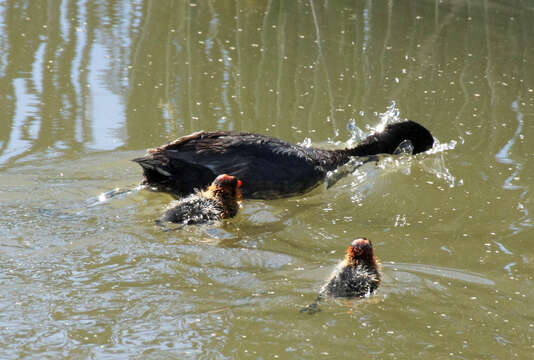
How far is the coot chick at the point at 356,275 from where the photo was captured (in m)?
4.48

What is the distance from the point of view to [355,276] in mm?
4523

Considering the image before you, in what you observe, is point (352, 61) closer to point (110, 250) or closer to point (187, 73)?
point (187, 73)

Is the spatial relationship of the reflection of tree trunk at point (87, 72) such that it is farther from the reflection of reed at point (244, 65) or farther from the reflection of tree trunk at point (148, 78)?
the reflection of tree trunk at point (148, 78)

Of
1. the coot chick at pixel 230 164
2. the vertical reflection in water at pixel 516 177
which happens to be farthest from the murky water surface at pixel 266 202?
the coot chick at pixel 230 164

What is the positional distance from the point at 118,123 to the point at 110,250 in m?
2.71

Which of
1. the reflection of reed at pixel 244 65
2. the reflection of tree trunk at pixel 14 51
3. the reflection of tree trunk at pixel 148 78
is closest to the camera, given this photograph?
the reflection of tree trunk at pixel 14 51

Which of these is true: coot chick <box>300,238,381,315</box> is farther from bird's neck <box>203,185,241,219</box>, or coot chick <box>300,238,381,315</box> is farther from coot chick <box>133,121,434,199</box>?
coot chick <box>133,121,434,199</box>

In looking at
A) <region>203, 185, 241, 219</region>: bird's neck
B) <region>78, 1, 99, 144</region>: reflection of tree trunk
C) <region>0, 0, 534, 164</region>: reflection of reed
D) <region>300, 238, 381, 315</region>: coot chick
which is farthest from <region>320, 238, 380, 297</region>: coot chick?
<region>78, 1, 99, 144</region>: reflection of tree trunk

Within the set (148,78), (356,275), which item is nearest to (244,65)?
(148,78)

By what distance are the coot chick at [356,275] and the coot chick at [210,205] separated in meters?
1.29

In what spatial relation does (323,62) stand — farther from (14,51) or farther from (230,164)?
(230,164)

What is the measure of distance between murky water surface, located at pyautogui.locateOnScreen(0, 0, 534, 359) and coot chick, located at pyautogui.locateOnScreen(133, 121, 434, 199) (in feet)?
0.53

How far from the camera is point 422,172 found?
7.09m

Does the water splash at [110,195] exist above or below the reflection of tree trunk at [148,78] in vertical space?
below
